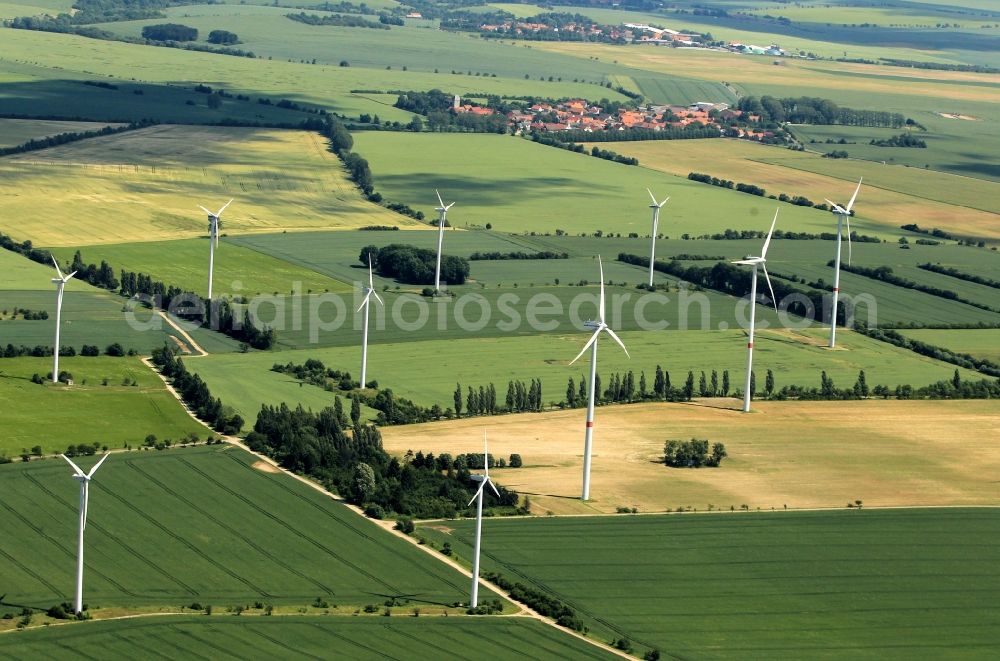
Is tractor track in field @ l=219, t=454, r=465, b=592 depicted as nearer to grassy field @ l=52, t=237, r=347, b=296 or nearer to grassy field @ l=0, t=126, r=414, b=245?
grassy field @ l=52, t=237, r=347, b=296

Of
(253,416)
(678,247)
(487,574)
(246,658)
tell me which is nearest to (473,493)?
(487,574)

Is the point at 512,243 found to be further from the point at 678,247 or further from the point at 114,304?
the point at 114,304

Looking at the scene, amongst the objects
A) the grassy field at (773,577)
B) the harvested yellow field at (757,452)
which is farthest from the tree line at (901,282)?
the grassy field at (773,577)

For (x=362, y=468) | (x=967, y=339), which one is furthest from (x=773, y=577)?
(x=967, y=339)

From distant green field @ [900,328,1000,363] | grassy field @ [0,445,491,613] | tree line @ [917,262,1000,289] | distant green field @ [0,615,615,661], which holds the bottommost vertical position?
distant green field @ [0,615,615,661]

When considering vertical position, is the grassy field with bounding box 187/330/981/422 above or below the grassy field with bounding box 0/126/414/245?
below

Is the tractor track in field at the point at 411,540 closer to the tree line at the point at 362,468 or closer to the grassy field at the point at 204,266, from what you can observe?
the tree line at the point at 362,468

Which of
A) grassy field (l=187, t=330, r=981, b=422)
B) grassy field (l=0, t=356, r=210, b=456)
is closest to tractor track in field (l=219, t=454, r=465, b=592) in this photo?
grassy field (l=0, t=356, r=210, b=456)
